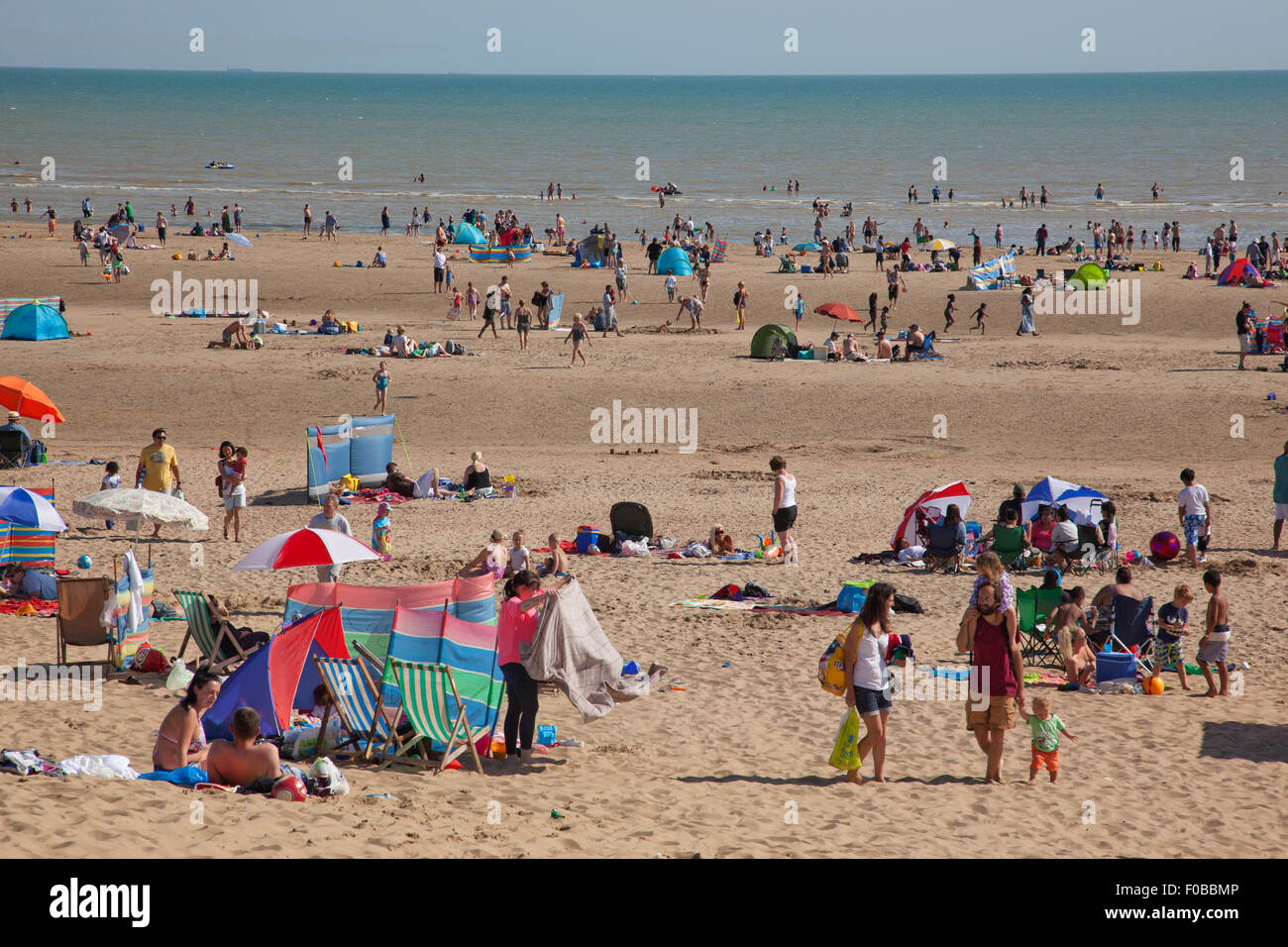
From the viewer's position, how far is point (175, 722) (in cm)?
718

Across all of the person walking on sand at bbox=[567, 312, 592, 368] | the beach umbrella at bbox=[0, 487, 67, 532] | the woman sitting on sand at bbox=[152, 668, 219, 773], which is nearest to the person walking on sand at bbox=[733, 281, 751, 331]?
the person walking on sand at bbox=[567, 312, 592, 368]

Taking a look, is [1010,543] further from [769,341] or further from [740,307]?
[740,307]

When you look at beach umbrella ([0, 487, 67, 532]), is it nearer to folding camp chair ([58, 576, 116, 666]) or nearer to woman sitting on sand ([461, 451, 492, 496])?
folding camp chair ([58, 576, 116, 666])

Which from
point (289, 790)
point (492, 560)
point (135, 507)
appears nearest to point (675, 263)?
point (135, 507)

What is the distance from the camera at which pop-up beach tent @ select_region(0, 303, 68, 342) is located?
26.7 metres

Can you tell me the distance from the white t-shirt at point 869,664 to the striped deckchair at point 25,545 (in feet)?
28.1

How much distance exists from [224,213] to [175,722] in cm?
4058

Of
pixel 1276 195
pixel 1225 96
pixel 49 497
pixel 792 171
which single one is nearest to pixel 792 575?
pixel 49 497

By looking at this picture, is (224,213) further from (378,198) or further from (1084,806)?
(1084,806)

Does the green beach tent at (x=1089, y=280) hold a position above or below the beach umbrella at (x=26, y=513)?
above

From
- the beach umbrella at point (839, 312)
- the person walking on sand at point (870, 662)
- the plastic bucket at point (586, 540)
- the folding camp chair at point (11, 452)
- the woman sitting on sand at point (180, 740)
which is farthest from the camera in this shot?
the beach umbrella at point (839, 312)

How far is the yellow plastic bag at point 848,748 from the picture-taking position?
Answer: 7723 millimetres

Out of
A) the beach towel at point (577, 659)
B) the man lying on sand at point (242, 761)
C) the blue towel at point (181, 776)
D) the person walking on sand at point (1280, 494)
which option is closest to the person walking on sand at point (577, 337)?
the person walking on sand at point (1280, 494)

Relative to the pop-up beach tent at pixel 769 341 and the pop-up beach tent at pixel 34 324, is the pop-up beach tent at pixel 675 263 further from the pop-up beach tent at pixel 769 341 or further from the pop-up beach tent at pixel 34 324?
the pop-up beach tent at pixel 34 324
